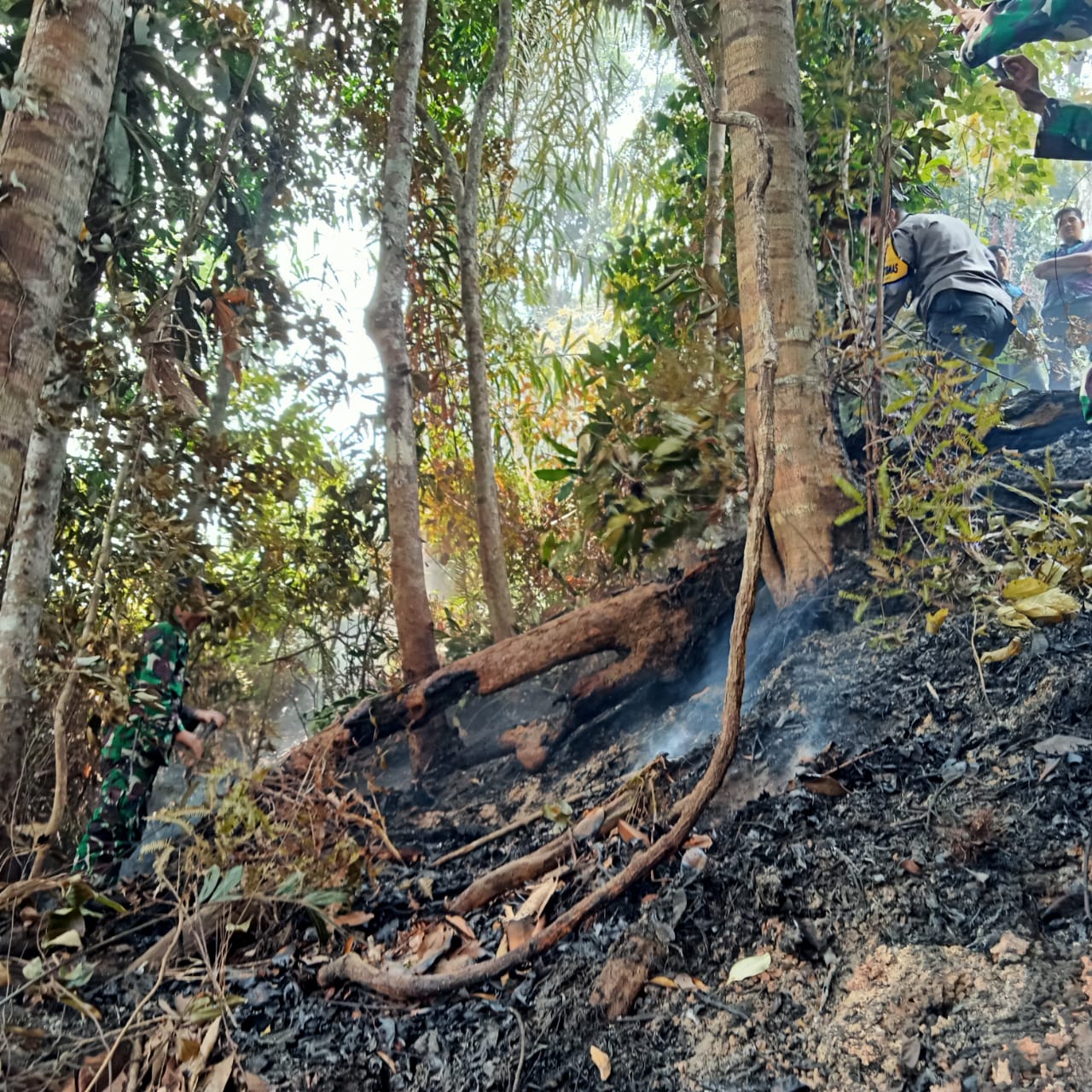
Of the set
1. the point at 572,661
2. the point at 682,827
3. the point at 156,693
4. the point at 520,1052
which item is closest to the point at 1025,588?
the point at 682,827

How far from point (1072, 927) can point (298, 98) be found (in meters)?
5.31

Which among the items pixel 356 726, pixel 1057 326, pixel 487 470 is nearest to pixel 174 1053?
pixel 356 726

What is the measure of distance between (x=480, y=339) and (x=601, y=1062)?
153 inches

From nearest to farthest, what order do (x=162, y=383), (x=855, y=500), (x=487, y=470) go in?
(x=855, y=500) → (x=162, y=383) → (x=487, y=470)

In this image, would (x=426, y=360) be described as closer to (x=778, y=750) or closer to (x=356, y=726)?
(x=356, y=726)

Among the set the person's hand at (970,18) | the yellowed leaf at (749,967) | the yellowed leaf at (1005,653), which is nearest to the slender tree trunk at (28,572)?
the yellowed leaf at (749,967)

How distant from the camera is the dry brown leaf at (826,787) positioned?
169 cm

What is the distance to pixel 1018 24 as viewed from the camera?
271cm

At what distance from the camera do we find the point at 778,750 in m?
1.95

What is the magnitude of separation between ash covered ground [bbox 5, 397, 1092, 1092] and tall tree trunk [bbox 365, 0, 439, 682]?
62.8 inches

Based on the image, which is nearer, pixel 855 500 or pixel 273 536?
pixel 855 500

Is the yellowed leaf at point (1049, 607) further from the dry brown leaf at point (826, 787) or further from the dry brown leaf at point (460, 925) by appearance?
the dry brown leaf at point (460, 925)

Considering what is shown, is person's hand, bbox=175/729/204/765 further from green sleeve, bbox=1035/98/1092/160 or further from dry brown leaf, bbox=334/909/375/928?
green sleeve, bbox=1035/98/1092/160

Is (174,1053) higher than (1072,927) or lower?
lower
